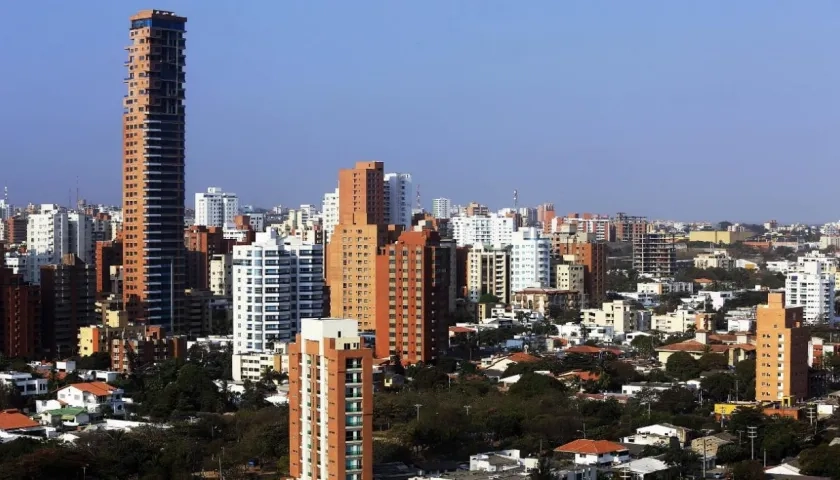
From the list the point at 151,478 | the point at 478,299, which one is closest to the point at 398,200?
the point at 478,299

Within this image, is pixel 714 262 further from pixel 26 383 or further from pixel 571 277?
pixel 26 383

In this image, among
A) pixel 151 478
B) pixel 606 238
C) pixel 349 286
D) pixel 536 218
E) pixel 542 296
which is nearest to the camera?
pixel 151 478

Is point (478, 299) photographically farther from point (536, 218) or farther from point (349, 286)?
point (536, 218)

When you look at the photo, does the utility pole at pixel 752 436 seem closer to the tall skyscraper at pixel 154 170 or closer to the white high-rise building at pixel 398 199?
the tall skyscraper at pixel 154 170

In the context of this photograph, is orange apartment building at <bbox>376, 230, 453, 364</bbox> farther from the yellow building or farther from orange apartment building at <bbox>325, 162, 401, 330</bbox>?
the yellow building

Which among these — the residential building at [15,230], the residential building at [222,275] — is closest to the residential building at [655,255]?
the residential building at [222,275]

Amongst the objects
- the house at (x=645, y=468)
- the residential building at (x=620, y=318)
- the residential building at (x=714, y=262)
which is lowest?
the house at (x=645, y=468)

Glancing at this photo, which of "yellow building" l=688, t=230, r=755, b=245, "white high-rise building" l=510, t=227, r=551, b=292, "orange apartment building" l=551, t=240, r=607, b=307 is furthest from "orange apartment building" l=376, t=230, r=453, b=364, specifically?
"yellow building" l=688, t=230, r=755, b=245
